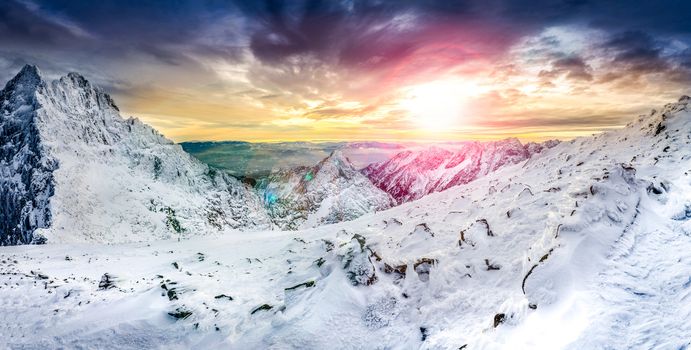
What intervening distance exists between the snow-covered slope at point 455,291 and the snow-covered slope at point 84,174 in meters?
92.4

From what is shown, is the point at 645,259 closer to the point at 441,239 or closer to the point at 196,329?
the point at 441,239

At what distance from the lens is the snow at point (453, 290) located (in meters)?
10.6

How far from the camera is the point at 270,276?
26453mm

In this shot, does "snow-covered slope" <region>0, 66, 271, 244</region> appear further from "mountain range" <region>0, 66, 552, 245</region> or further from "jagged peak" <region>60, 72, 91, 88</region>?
"jagged peak" <region>60, 72, 91, 88</region>

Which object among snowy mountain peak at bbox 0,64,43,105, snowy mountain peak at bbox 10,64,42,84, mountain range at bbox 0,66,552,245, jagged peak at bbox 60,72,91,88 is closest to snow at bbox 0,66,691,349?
mountain range at bbox 0,66,552,245

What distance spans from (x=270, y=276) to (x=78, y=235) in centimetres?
9822

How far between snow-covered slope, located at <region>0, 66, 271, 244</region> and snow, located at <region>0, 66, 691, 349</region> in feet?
302

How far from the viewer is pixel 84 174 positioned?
4811 inches

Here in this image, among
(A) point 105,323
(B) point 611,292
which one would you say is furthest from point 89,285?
(B) point 611,292

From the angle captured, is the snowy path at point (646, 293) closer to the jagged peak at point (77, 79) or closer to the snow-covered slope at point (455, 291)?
the snow-covered slope at point (455, 291)

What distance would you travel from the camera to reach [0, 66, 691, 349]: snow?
34.8 feet

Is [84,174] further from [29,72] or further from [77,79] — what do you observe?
[77,79]

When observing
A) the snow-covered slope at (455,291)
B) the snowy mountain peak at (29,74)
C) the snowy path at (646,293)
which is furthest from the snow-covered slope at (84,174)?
the snowy path at (646,293)

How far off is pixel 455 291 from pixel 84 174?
14929 centimetres
